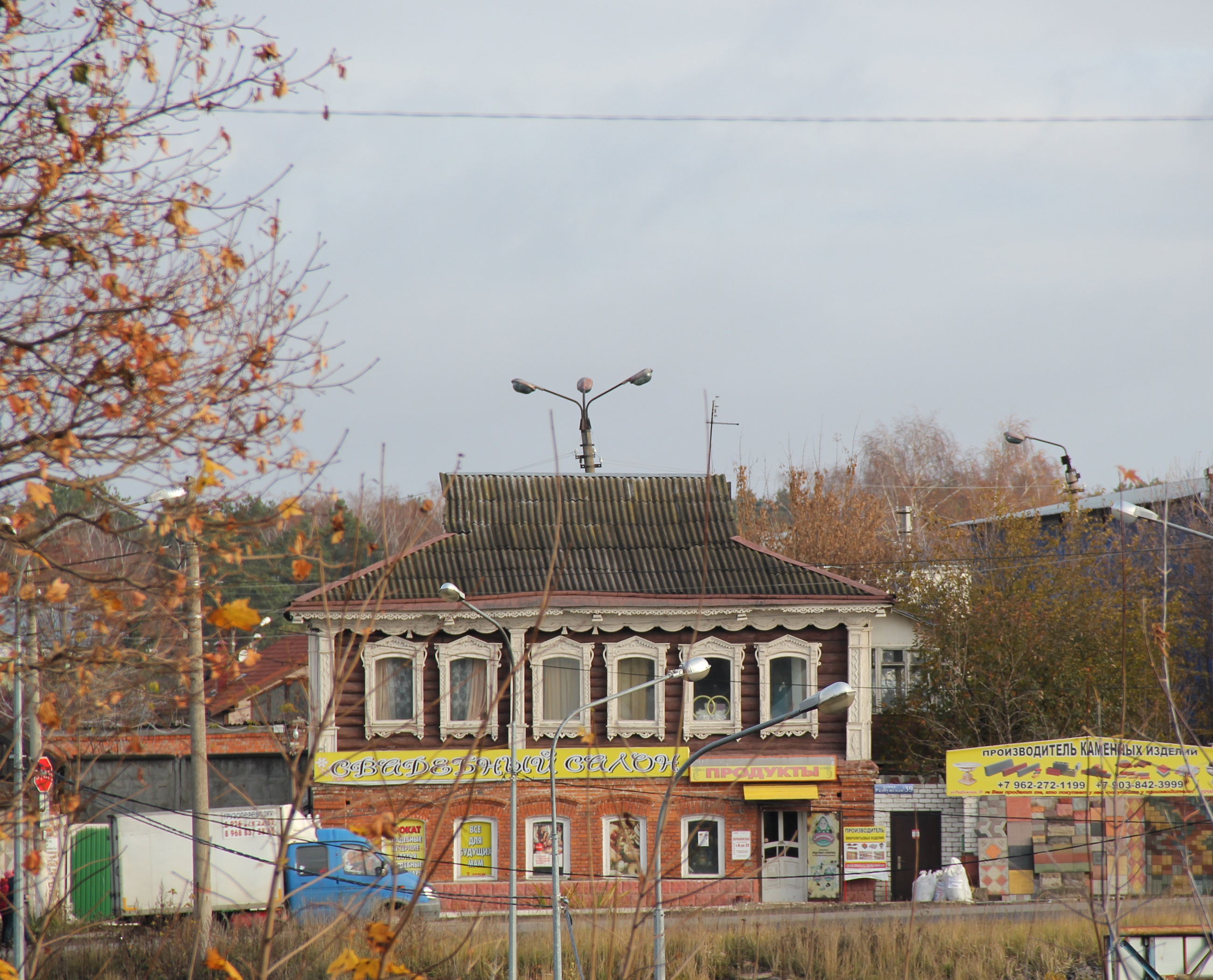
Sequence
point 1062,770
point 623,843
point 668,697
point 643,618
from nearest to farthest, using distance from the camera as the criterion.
Answer: point 1062,770
point 623,843
point 643,618
point 668,697

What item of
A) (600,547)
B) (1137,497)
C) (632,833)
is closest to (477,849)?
(632,833)

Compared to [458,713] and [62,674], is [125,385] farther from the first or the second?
[458,713]

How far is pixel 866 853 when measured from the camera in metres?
25.4

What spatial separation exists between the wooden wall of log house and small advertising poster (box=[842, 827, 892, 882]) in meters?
1.68

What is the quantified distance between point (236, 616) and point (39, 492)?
2509mm

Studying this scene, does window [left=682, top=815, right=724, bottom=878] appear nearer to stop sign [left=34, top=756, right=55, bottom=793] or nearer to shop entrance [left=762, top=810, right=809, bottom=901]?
shop entrance [left=762, top=810, right=809, bottom=901]

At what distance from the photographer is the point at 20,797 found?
7305mm

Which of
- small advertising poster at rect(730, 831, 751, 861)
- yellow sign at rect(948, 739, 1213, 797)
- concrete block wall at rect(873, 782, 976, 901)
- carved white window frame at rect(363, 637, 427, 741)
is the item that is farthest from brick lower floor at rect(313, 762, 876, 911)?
yellow sign at rect(948, 739, 1213, 797)

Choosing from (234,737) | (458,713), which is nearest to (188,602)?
(458,713)

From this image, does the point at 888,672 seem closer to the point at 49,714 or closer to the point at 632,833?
the point at 632,833

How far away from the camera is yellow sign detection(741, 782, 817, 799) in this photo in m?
25.0

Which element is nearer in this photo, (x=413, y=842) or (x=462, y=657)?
(x=413, y=842)

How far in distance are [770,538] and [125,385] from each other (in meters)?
36.8

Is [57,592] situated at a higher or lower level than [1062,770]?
higher
